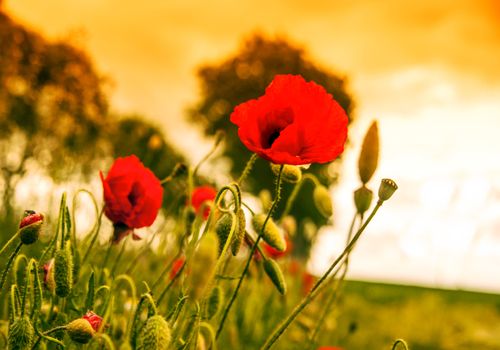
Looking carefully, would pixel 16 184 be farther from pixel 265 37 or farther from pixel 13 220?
pixel 265 37

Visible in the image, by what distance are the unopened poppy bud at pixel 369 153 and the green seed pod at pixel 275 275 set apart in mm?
273

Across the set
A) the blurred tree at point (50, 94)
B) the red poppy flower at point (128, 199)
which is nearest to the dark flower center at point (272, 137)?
the red poppy flower at point (128, 199)

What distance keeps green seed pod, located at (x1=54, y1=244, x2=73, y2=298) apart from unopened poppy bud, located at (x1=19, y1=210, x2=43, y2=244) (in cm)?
6

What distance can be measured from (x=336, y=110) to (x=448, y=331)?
15.2 feet

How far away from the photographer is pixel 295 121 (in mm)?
1232

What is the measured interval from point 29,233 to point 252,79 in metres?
19.9

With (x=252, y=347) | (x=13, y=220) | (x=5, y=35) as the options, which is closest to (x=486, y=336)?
(x=252, y=347)

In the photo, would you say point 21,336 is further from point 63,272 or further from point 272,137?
point 272,137

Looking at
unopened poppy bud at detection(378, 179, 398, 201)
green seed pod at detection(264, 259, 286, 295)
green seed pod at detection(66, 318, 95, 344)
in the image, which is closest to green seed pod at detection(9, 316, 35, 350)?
green seed pod at detection(66, 318, 95, 344)

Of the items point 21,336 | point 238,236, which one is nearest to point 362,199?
point 238,236

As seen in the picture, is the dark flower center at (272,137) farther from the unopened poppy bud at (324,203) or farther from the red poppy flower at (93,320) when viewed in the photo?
the red poppy flower at (93,320)

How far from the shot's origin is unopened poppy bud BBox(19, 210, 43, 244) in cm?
117

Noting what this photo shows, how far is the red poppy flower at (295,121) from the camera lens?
118 cm

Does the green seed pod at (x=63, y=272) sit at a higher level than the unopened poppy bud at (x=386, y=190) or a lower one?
lower
